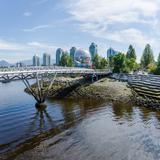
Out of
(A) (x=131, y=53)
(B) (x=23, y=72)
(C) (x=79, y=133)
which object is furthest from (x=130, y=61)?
(C) (x=79, y=133)

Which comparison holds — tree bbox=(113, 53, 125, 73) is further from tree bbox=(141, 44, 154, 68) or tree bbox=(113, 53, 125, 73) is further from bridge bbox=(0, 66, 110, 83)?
tree bbox=(141, 44, 154, 68)

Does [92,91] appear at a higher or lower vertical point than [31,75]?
lower

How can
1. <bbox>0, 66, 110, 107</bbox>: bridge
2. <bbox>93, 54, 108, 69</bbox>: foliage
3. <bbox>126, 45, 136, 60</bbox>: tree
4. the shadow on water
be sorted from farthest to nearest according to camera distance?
<bbox>93, 54, 108, 69</bbox>: foliage → <bbox>126, 45, 136, 60</bbox>: tree → <bbox>0, 66, 110, 107</bbox>: bridge → the shadow on water

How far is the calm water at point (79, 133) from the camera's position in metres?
37.0

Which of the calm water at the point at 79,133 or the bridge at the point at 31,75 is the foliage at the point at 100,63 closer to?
the bridge at the point at 31,75

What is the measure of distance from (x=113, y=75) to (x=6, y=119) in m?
66.9

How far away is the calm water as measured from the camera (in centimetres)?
3703

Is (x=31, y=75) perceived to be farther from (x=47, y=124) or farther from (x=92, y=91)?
(x=92, y=91)

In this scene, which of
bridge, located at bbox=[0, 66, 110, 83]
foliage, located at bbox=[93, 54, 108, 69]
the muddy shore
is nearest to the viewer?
bridge, located at bbox=[0, 66, 110, 83]

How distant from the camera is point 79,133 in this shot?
152 feet

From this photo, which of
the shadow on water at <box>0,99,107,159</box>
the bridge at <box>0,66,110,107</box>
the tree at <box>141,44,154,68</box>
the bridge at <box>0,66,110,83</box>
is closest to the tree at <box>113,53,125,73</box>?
the bridge at <box>0,66,110,107</box>

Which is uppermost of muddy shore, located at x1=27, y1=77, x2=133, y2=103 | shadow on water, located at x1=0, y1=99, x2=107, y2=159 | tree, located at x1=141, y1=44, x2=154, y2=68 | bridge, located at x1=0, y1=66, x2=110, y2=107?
tree, located at x1=141, y1=44, x2=154, y2=68

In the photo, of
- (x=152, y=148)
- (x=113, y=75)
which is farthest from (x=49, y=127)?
(x=113, y=75)

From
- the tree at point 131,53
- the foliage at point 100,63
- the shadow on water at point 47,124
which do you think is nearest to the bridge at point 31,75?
the shadow on water at point 47,124
